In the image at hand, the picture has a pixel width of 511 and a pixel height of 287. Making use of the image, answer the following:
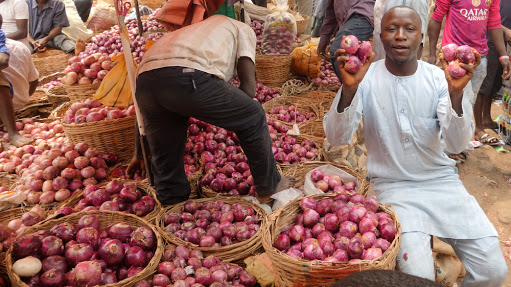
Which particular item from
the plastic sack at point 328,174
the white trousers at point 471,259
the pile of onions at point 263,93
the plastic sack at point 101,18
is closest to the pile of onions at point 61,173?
the plastic sack at point 328,174

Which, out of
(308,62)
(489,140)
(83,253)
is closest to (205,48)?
(83,253)

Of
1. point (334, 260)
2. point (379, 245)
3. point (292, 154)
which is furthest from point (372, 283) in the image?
point (292, 154)

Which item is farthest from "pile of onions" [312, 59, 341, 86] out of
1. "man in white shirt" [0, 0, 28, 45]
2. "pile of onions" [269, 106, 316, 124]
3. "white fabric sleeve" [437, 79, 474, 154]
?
"man in white shirt" [0, 0, 28, 45]

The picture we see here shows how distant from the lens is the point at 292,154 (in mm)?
3287

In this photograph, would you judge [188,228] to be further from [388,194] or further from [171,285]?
[388,194]

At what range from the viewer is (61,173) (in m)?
2.97

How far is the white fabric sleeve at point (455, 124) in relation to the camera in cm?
185

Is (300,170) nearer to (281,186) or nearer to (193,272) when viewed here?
(281,186)

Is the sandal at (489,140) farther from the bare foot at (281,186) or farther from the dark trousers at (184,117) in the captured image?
the dark trousers at (184,117)

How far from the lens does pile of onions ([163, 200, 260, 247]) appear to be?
2.21 metres

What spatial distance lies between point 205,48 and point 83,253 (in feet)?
4.23

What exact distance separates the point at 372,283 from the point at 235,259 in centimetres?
125

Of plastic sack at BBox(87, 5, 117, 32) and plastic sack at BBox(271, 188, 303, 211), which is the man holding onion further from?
plastic sack at BBox(87, 5, 117, 32)

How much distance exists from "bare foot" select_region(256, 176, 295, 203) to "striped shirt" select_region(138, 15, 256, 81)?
86 cm
